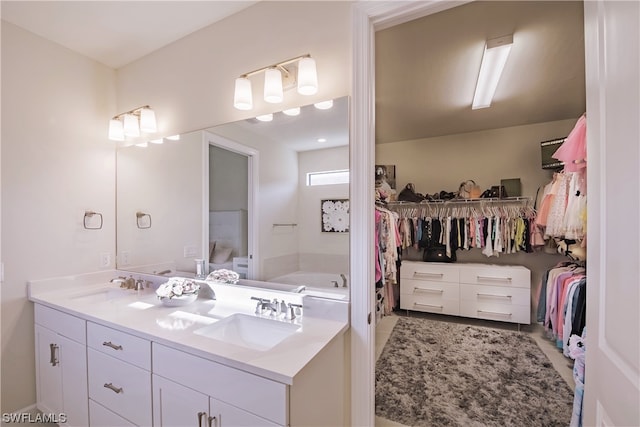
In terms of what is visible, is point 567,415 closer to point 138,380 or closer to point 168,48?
point 138,380

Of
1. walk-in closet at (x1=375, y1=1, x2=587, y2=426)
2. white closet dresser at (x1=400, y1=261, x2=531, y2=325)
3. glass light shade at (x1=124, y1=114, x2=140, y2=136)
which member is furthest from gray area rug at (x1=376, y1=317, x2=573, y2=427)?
glass light shade at (x1=124, y1=114, x2=140, y2=136)

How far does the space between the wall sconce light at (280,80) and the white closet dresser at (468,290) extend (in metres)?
3.05

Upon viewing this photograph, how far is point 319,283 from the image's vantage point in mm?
1388

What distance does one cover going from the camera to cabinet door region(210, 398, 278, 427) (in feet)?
2.89

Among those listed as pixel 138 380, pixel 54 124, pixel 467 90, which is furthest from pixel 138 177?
pixel 467 90

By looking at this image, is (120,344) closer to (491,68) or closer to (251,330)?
(251,330)

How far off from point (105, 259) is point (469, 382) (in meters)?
3.12

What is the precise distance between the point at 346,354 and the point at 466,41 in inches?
86.8

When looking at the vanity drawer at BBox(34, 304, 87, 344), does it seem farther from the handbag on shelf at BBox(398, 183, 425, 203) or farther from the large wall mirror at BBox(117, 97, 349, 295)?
the handbag on shelf at BBox(398, 183, 425, 203)

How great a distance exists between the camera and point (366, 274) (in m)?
1.23

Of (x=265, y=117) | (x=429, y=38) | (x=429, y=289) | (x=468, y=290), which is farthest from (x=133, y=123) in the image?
(x=468, y=290)

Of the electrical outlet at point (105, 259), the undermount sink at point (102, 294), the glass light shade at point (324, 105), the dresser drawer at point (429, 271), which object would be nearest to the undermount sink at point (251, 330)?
the undermount sink at point (102, 294)

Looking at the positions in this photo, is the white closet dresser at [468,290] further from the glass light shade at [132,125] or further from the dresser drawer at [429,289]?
the glass light shade at [132,125]

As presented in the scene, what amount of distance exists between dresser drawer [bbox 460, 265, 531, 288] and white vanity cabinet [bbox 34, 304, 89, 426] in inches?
148
